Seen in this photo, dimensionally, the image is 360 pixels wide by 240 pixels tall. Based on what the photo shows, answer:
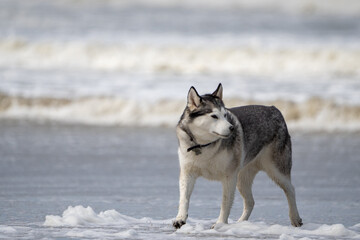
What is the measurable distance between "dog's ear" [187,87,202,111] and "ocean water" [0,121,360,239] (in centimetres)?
115

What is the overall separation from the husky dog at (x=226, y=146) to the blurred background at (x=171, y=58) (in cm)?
802

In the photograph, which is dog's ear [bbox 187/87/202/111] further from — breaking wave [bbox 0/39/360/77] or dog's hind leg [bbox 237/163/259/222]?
breaking wave [bbox 0/39/360/77]

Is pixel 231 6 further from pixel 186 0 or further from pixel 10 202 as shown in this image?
pixel 10 202

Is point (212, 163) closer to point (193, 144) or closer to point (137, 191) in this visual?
point (193, 144)

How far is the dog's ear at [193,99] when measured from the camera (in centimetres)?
658

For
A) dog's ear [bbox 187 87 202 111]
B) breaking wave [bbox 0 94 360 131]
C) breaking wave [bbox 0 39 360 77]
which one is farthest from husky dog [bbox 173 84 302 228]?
breaking wave [bbox 0 39 360 77]

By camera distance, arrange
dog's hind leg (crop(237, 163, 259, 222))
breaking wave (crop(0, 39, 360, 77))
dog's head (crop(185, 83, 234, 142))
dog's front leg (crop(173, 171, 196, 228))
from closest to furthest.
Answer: dog's head (crop(185, 83, 234, 142)), dog's front leg (crop(173, 171, 196, 228)), dog's hind leg (crop(237, 163, 259, 222)), breaking wave (crop(0, 39, 360, 77))

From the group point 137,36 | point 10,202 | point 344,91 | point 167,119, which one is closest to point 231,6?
point 137,36

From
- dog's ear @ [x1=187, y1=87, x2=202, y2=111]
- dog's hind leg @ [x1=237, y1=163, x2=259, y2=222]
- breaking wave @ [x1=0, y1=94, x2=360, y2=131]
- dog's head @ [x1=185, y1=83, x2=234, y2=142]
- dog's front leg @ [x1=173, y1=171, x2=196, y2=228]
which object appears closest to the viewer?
dog's head @ [x1=185, y1=83, x2=234, y2=142]

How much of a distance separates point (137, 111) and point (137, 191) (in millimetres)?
8222

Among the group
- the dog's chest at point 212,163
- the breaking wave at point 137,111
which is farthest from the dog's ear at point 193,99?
the breaking wave at point 137,111

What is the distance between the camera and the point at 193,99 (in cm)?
662

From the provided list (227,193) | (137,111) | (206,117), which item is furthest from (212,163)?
(137,111)

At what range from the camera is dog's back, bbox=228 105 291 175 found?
7.22 metres
